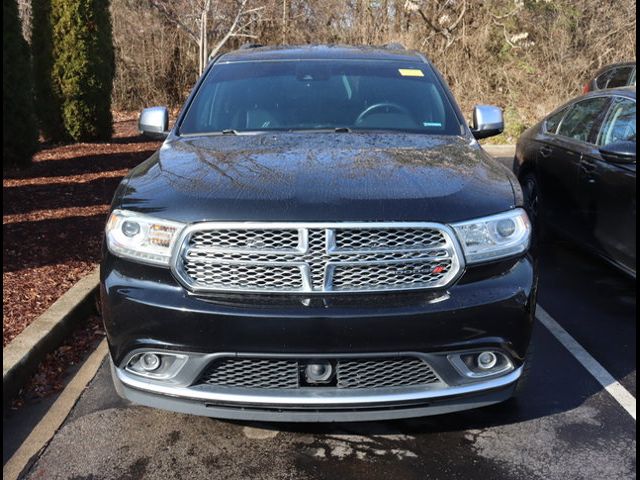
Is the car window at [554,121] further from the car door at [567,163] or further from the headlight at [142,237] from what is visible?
the headlight at [142,237]

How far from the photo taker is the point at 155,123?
15.4 feet

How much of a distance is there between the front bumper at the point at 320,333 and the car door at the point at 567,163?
3173 mm

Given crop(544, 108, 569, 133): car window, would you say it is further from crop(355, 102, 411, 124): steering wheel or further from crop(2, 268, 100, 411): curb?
crop(2, 268, 100, 411): curb

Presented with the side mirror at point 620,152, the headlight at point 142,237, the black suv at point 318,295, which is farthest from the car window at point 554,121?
the headlight at point 142,237

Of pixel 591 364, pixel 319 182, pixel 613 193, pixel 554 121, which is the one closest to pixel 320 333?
pixel 319 182

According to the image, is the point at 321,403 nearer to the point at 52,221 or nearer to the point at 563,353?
the point at 563,353

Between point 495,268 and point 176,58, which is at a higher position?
point 495,268

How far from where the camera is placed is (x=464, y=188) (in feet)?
10.4

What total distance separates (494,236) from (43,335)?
2.79 metres

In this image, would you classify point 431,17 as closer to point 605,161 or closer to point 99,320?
point 605,161

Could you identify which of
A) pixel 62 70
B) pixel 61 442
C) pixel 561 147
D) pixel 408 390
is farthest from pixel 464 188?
pixel 62 70

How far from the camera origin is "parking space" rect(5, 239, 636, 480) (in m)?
3.12

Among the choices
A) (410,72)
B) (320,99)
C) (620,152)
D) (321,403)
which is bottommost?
(321,403)

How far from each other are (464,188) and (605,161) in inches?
105
